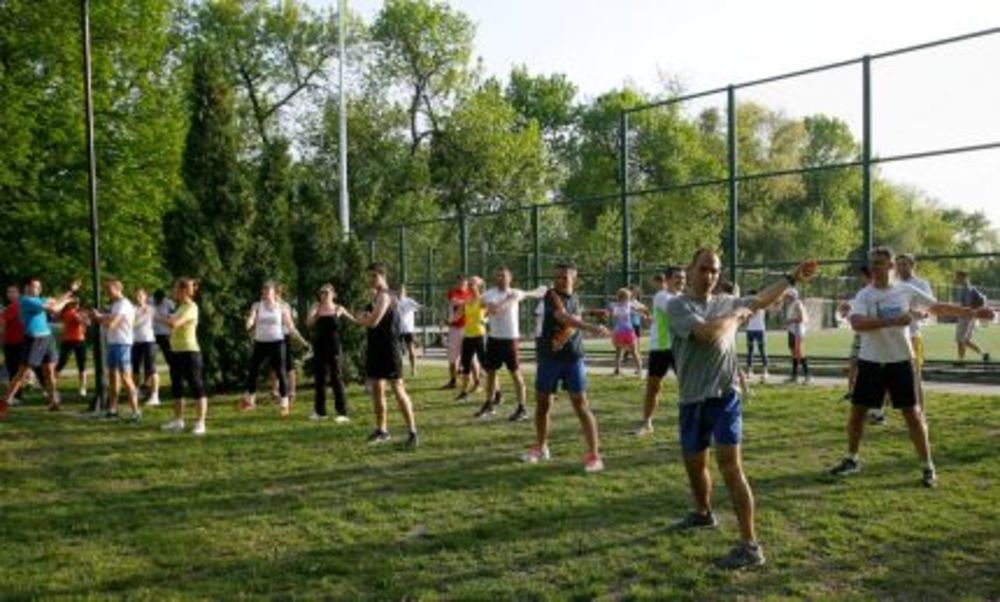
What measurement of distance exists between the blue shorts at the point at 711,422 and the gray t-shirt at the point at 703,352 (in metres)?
0.06

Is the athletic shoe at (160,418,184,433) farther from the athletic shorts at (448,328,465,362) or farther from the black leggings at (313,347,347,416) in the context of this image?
the athletic shorts at (448,328,465,362)

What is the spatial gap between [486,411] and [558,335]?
13.9ft

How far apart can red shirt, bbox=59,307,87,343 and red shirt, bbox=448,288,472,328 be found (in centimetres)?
614

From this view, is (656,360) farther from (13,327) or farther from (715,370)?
(13,327)

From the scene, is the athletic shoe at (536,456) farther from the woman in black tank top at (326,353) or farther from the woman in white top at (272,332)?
the woman in white top at (272,332)

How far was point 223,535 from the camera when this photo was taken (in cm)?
695

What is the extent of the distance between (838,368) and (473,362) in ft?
27.7

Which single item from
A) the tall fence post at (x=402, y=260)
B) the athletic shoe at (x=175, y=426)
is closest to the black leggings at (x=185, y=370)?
the athletic shoe at (x=175, y=426)

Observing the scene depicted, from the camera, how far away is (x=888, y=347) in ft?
26.9

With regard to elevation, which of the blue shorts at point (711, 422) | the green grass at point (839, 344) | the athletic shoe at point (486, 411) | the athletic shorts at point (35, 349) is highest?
the athletic shorts at point (35, 349)

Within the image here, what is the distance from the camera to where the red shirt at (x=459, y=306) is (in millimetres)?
15305

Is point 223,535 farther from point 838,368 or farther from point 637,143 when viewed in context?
point 637,143

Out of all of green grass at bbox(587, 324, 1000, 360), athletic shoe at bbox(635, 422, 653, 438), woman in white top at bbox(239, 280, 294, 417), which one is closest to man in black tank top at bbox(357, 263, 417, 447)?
athletic shoe at bbox(635, 422, 653, 438)

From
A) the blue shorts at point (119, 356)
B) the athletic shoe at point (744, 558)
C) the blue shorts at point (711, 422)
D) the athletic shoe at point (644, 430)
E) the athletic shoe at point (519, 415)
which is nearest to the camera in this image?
the athletic shoe at point (744, 558)
